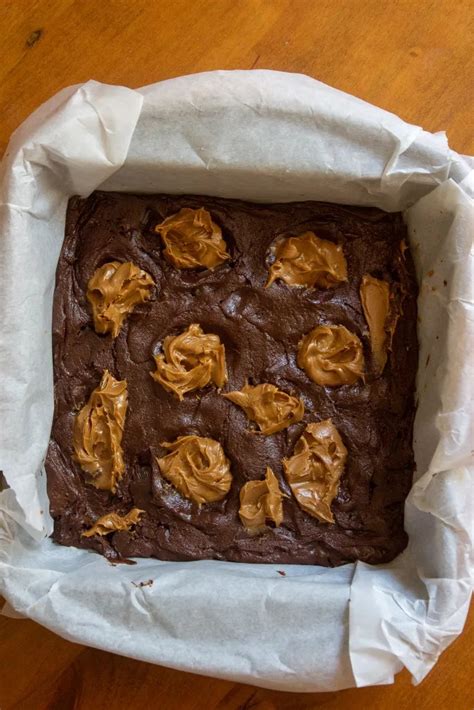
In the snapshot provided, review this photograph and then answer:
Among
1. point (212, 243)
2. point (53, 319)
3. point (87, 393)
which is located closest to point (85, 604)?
point (87, 393)

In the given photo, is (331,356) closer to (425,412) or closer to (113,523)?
(425,412)

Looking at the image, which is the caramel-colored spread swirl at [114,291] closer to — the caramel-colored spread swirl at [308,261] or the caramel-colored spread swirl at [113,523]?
the caramel-colored spread swirl at [308,261]

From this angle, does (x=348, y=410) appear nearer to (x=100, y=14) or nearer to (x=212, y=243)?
(x=212, y=243)

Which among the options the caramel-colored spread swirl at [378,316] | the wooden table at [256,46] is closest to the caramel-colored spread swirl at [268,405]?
the caramel-colored spread swirl at [378,316]

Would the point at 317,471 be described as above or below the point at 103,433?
below

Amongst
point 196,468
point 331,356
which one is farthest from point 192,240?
point 196,468

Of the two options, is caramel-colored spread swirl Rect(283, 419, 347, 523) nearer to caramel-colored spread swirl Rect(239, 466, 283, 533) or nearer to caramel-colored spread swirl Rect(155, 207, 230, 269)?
caramel-colored spread swirl Rect(239, 466, 283, 533)
